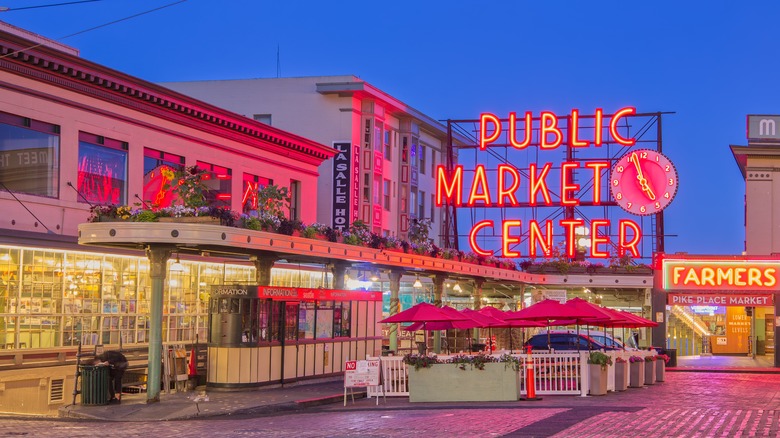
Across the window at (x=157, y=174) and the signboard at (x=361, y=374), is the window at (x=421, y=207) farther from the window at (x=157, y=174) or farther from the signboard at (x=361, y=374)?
the signboard at (x=361, y=374)

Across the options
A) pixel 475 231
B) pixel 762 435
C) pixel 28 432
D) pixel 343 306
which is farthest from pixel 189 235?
pixel 475 231

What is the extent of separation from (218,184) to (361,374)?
13190 millimetres

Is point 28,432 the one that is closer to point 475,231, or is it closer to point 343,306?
point 343,306

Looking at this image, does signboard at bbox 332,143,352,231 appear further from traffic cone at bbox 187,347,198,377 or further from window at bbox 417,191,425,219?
traffic cone at bbox 187,347,198,377

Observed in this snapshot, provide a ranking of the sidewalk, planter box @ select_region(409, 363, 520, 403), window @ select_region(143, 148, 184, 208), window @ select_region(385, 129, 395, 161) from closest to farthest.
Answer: the sidewalk → planter box @ select_region(409, 363, 520, 403) → window @ select_region(143, 148, 184, 208) → window @ select_region(385, 129, 395, 161)

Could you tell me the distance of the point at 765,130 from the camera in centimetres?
5288

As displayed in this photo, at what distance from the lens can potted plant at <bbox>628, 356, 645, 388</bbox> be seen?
32281mm

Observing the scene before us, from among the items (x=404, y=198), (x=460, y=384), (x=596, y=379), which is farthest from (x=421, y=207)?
(x=460, y=384)

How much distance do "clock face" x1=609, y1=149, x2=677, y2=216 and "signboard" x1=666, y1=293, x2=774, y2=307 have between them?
7.66 m

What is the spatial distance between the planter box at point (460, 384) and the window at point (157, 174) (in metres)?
8.82

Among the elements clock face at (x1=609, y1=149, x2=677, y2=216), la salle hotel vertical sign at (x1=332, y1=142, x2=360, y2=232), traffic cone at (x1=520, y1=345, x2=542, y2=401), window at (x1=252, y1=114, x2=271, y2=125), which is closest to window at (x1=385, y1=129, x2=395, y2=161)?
la salle hotel vertical sign at (x1=332, y1=142, x2=360, y2=232)

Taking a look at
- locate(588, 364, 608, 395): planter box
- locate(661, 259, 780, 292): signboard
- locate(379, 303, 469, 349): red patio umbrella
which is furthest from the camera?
locate(661, 259, 780, 292): signboard

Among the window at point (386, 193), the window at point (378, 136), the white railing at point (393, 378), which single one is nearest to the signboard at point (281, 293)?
the white railing at point (393, 378)

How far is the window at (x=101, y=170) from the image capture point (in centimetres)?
3023
